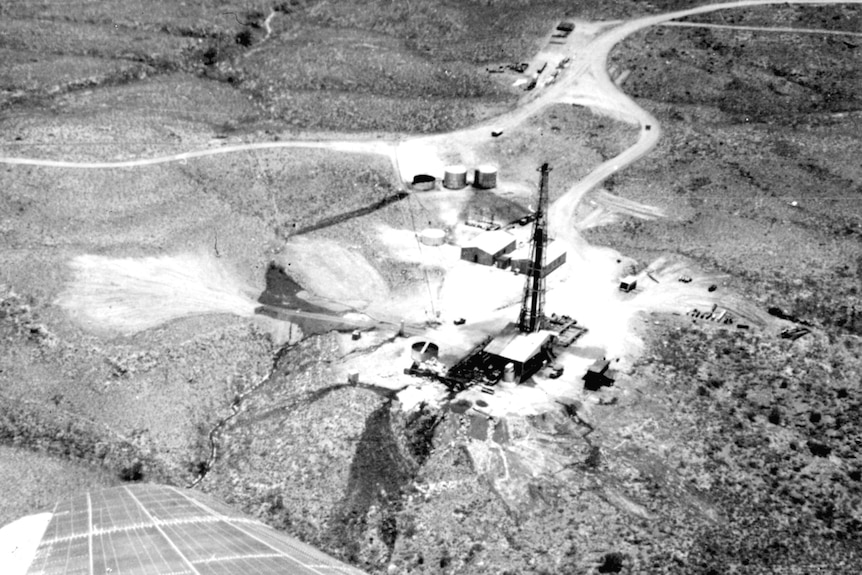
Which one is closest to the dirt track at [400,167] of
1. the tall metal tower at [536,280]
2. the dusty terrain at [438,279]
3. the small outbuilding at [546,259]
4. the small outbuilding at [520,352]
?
the dusty terrain at [438,279]

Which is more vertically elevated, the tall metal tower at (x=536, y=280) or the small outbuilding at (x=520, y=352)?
the tall metal tower at (x=536, y=280)

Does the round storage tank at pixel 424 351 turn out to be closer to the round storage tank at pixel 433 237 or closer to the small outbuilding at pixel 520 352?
the small outbuilding at pixel 520 352

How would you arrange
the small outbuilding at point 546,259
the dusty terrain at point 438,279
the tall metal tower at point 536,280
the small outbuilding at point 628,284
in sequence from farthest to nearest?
the small outbuilding at point 546,259, the small outbuilding at point 628,284, the tall metal tower at point 536,280, the dusty terrain at point 438,279

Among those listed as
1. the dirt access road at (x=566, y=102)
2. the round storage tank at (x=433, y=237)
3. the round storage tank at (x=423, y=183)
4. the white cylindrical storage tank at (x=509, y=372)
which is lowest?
the white cylindrical storage tank at (x=509, y=372)

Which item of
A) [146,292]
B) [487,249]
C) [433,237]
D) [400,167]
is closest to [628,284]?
[487,249]

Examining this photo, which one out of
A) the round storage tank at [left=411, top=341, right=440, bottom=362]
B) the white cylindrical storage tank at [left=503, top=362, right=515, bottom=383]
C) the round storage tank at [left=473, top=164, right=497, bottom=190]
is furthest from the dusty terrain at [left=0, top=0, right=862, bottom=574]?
the round storage tank at [left=411, top=341, right=440, bottom=362]

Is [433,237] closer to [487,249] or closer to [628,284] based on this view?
[487,249]
